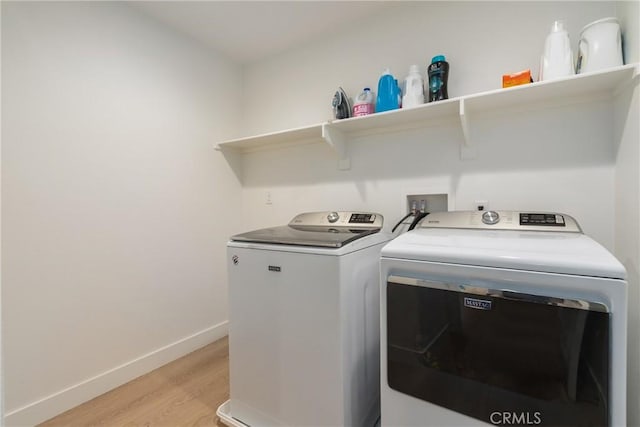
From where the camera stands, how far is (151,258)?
6.64 ft

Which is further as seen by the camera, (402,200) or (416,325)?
(402,200)

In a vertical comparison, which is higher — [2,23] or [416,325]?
[2,23]

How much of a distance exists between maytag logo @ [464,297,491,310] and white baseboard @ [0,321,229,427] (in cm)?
→ 209

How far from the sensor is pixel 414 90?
1.65 m

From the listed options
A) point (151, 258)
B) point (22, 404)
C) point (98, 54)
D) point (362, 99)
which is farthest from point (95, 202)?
point (362, 99)

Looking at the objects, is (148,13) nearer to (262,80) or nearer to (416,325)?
(262,80)

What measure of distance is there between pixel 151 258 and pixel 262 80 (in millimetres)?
1704

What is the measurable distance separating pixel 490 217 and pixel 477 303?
24.5 inches

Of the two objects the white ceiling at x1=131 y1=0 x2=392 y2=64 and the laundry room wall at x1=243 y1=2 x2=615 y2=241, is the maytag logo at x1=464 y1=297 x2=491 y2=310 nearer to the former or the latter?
the laundry room wall at x1=243 y1=2 x2=615 y2=241

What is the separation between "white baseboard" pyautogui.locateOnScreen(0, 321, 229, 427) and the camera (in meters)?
1.49

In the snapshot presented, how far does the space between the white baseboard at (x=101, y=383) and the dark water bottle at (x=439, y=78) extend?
2398mm

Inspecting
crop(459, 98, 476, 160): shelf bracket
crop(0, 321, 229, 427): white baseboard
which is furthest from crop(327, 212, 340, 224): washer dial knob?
crop(0, 321, 229, 427): white baseboard

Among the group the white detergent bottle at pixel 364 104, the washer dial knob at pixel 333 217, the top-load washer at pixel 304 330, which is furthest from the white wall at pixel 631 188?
the washer dial knob at pixel 333 217

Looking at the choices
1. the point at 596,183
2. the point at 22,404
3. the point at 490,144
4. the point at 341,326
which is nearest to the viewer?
the point at 341,326
